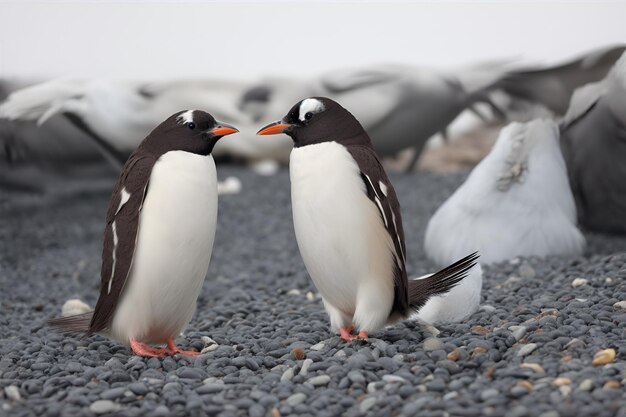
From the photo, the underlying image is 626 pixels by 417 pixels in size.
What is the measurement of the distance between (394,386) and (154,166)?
3.39 feet

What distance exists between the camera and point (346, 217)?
8.87 feet

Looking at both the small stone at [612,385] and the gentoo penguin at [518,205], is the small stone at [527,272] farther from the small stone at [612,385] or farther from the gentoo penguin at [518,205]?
the small stone at [612,385]

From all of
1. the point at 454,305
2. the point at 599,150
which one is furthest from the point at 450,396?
the point at 599,150

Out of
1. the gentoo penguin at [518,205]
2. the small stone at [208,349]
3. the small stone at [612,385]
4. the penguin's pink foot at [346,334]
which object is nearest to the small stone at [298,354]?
the penguin's pink foot at [346,334]

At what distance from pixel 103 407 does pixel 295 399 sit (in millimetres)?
515

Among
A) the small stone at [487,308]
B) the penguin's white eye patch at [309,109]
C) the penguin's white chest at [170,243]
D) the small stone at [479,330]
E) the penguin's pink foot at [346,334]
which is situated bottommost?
the small stone at [487,308]

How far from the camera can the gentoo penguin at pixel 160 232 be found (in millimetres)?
2670

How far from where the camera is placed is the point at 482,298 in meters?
3.49

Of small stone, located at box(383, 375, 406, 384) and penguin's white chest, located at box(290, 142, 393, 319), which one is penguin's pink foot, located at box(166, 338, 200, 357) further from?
small stone, located at box(383, 375, 406, 384)

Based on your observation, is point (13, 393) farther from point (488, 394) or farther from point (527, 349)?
point (527, 349)

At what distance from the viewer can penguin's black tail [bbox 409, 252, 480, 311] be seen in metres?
2.89

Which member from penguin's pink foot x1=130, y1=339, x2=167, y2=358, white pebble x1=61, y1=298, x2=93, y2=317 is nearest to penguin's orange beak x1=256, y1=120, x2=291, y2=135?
penguin's pink foot x1=130, y1=339, x2=167, y2=358

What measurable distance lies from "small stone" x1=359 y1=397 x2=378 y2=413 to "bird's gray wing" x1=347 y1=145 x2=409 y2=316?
0.59 metres

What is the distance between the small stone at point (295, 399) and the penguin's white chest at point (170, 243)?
0.63 meters
